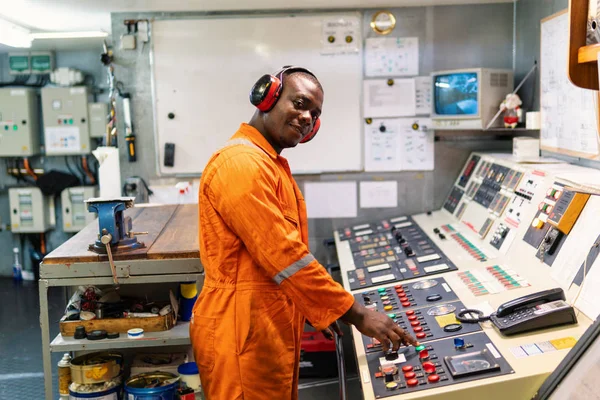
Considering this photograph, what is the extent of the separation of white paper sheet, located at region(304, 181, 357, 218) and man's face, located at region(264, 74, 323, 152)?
2427 millimetres

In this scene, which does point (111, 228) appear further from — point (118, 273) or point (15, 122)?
point (15, 122)

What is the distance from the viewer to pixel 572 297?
2.26 m

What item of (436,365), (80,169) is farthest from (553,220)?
(80,169)

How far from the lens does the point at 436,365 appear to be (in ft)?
6.61

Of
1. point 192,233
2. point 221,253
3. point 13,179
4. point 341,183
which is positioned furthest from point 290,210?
point 13,179

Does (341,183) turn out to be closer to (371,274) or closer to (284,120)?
(371,274)

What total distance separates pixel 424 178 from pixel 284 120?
2604 mm

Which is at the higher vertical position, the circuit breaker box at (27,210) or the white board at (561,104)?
Answer: the white board at (561,104)

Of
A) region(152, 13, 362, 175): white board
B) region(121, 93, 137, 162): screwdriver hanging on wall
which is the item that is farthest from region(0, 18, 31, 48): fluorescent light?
region(152, 13, 362, 175): white board

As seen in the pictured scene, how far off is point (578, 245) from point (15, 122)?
6.10 m

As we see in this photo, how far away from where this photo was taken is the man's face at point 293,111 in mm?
2168

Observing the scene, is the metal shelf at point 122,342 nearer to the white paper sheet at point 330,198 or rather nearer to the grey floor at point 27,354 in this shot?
the grey floor at point 27,354

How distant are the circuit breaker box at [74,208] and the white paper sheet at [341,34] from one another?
3662 millimetres

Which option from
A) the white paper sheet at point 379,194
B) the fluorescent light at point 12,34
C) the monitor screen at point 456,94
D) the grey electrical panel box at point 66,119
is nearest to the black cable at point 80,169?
the grey electrical panel box at point 66,119
